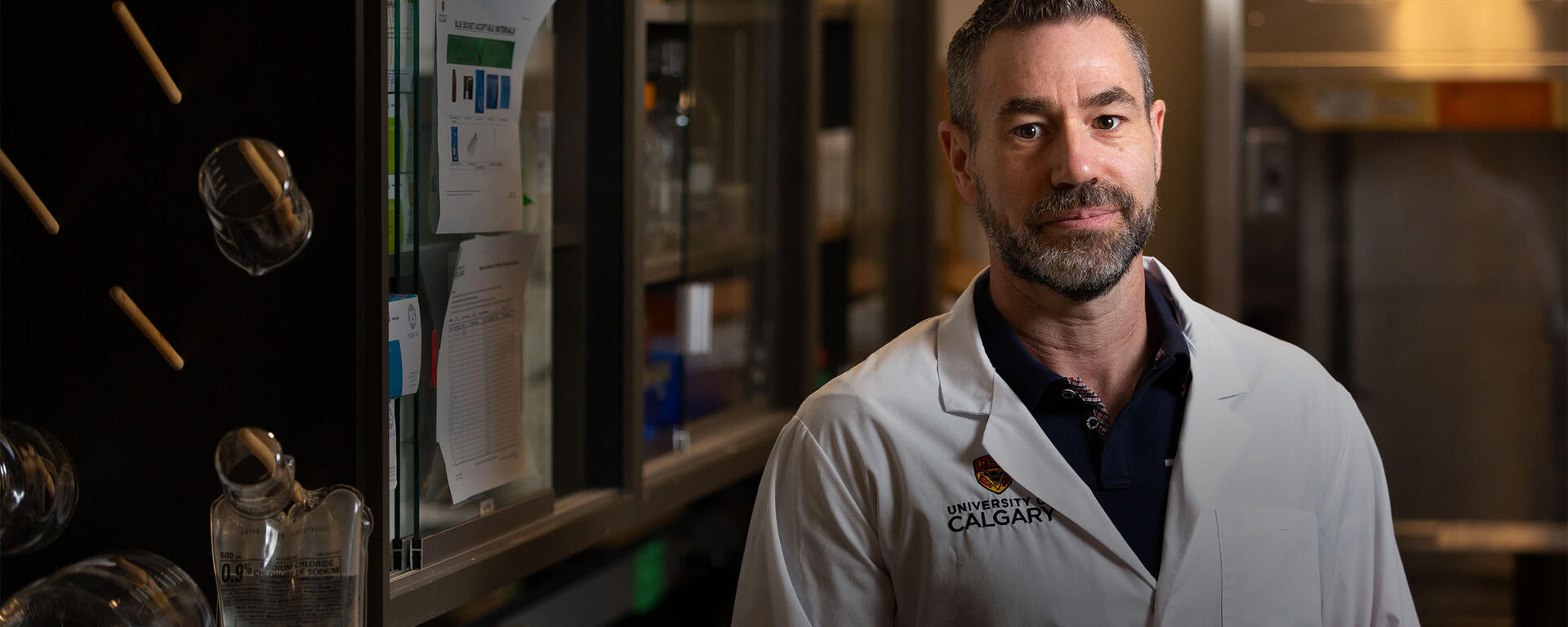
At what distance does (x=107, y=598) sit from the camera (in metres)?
1.24

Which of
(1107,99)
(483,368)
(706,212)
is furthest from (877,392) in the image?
(706,212)

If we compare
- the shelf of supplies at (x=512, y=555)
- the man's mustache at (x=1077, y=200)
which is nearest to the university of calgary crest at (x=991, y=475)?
the man's mustache at (x=1077, y=200)

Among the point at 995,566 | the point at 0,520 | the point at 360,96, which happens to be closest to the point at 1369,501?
the point at 995,566

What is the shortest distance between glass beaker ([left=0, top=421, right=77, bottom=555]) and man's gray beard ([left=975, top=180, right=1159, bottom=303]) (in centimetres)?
98

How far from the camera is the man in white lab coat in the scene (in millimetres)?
1323

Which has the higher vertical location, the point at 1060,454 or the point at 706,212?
the point at 706,212

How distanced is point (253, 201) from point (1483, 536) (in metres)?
2.57

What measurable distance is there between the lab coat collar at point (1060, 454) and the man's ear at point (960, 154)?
0.13 metres

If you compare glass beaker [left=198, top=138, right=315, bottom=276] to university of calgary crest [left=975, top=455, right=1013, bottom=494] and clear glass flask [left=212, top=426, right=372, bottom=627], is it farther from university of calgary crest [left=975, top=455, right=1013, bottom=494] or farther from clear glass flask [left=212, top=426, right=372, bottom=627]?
university of calgary crest [left=975, top=455, right=1013, bottom=494]

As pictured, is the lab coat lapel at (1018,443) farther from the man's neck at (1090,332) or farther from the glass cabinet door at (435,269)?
the glass cabinet door at (435,269)

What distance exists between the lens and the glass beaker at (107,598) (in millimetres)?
1233

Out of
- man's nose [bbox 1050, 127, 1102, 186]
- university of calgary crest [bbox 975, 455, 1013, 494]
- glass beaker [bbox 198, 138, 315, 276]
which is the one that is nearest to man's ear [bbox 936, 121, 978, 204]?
man's nose [bbox 1050, 127, 1102, 186]

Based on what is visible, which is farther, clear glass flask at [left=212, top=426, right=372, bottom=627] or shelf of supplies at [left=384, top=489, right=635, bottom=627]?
shelf of supplies at [left=384, top=489, right=635, bottom=627]

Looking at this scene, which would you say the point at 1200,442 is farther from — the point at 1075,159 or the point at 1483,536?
the point at 1483,536
